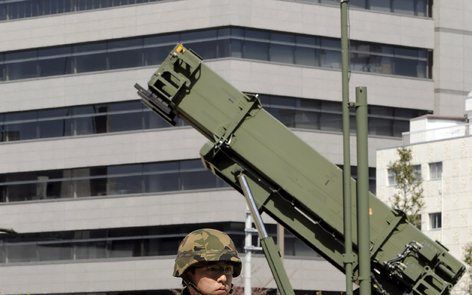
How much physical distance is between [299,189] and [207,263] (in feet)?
49.0

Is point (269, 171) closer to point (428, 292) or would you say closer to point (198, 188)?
point (428, 292)

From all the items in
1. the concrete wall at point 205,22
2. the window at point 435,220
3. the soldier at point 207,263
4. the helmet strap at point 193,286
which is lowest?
the window at point 435,220

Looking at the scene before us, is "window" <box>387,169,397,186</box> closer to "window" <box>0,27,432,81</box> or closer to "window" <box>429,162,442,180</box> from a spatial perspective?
"window" <box>429,162,442,180</box>

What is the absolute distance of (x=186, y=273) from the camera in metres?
5.99

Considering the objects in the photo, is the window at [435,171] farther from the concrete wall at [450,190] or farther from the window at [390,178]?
the window at [390,178]

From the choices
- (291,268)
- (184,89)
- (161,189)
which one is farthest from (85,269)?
(184,89)

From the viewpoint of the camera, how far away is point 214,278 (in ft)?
19.3

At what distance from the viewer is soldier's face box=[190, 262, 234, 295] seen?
5.80 meters

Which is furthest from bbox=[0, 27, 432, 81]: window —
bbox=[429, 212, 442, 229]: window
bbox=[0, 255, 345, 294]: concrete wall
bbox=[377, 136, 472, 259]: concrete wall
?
bbox=[0, 255, 345, 294]: concrete wall

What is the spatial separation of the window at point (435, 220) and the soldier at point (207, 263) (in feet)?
190

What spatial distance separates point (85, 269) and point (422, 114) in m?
18.1

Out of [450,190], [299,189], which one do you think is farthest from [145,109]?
[299,189]

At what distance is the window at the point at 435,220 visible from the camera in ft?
207

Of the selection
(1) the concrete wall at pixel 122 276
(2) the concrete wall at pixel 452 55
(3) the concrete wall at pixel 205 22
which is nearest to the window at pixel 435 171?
(1) the concrete wall at pixel 122 276
